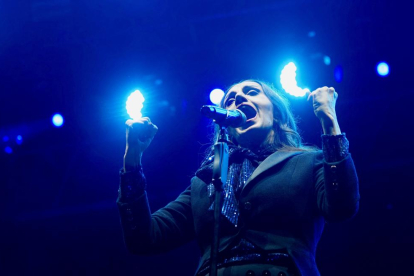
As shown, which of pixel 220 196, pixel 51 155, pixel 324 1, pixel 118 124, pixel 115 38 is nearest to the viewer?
pixel 220 196

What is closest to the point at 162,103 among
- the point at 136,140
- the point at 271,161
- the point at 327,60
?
the point at 327,60

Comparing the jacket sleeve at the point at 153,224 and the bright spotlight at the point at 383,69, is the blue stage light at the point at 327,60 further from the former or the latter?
the jacket sleeve at the point at 153,224

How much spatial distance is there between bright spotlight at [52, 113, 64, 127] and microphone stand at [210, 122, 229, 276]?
3893mm

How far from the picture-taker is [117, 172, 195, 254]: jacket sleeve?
177 centimetres

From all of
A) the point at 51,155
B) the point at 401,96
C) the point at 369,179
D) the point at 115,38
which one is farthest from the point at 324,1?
the point at 51,155

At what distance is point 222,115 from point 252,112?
24.4 inches

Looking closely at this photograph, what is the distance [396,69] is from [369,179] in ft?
3.83

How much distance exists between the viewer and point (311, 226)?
5.58 feet

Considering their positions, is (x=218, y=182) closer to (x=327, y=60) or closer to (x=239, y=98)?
(x=239, y=98)

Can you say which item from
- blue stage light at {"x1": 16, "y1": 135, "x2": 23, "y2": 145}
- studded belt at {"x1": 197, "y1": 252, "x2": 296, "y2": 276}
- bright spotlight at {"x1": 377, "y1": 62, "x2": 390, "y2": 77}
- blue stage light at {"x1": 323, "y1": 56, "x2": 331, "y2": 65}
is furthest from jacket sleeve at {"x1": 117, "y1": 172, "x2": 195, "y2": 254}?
blue stage light at {"x1": 16, "y1": 135, "x2": 23, "y2": 145}

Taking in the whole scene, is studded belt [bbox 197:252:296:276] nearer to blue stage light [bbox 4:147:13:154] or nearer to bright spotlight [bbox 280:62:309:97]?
bright spotlight [bbox 280:62:309:97]

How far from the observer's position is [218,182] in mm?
1482

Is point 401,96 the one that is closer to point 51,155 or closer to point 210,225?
point 210,225

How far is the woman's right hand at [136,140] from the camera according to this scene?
1.82 metres
